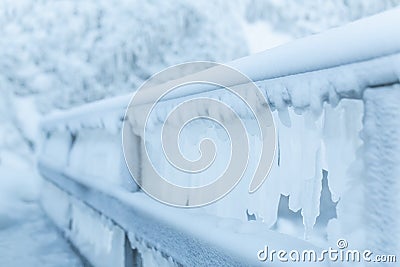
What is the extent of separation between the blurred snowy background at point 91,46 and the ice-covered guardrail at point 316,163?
2.19 metres

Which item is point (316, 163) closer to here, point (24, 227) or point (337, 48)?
point (337, 48)

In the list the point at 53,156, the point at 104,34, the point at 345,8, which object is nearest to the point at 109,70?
the point at 104,34

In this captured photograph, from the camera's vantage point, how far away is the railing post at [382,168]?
50cm

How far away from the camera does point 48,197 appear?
2738 millimetres

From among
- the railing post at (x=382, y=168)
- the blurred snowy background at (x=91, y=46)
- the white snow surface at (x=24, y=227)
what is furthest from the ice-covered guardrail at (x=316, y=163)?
the blurred snowy background at (x=91, y=46)

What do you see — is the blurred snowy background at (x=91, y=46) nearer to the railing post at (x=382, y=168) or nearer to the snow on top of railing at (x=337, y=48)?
the snow on top of railing at (x=337, y=48)

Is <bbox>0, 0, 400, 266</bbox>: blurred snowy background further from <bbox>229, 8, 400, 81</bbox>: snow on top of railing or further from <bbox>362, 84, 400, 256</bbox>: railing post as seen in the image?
<bbox>362, 84, 400, 256</bbox>: railing post

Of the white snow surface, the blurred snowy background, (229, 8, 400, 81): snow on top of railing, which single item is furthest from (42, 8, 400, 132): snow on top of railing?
the blurred snowy background

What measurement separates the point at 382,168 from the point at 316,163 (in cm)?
12

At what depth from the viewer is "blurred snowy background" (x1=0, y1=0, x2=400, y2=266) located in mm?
3795

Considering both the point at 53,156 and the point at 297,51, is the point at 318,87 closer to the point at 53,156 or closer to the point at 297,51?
the point at 297,51

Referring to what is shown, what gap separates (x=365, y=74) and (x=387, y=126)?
0.06 meters

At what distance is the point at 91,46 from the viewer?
4.66m

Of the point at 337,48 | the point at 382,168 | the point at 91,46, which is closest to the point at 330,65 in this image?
the point at 337,48
